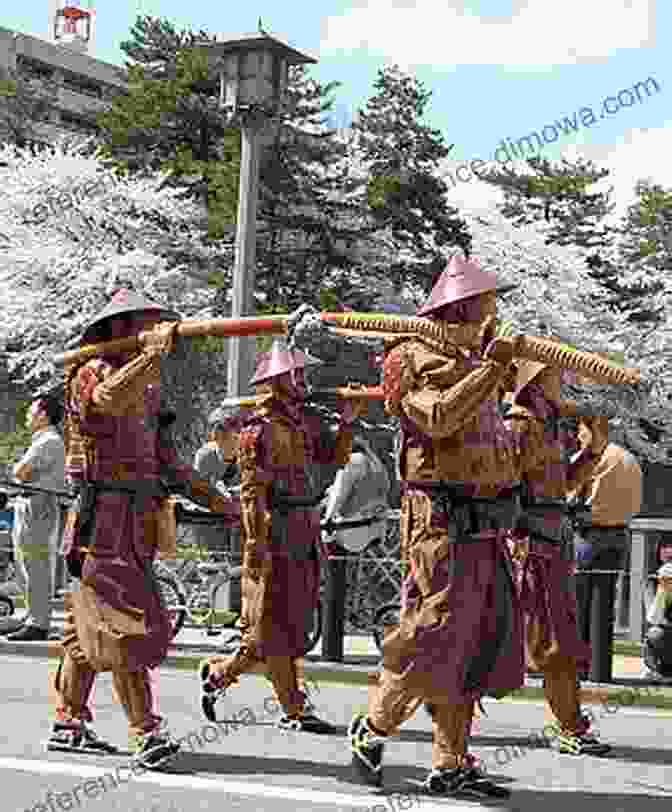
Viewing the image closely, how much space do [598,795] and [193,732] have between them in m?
2.36

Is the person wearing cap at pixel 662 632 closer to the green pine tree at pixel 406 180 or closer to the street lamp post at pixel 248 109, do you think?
the street lamp post at pixel 248 109

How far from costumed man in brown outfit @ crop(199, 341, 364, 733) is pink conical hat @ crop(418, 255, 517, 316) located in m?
1.75

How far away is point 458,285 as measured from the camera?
6367mm

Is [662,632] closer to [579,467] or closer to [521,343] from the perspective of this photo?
[579,467]

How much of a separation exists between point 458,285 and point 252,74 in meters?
8.73

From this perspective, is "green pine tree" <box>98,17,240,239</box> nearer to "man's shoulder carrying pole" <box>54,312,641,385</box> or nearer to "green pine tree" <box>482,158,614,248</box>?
"green pine tree" <box>482,158,614,248</box>

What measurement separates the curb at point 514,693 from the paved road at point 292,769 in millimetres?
634

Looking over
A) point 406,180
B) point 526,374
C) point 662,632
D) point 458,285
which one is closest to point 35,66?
point 406,180

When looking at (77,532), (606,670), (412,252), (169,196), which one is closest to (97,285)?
(169,196)

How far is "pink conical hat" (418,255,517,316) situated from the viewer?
6340 mm

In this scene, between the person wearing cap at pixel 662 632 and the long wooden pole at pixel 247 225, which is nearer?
the person wearing cap at pixel 662 632

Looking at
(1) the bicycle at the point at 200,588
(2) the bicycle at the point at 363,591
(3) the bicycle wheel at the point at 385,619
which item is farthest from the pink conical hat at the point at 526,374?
(1) the bicycle at the point at 200,588

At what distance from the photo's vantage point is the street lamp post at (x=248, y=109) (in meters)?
14.3

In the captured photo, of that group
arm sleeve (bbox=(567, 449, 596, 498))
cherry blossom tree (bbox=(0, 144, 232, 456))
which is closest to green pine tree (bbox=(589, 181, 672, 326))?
cherry blossom tree (bbox=(0, 144, 232, 456))
